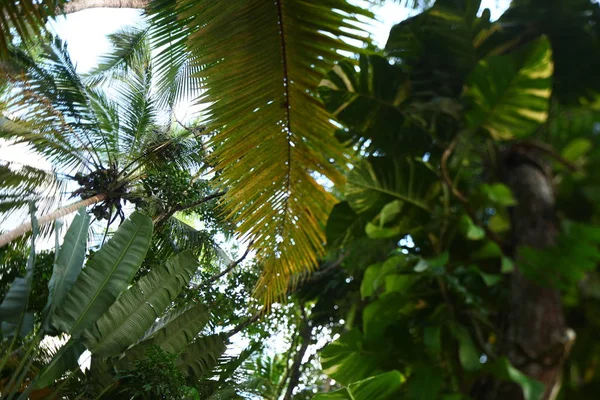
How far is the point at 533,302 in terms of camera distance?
0.45m

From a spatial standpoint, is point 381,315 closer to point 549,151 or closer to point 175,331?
point 549,151

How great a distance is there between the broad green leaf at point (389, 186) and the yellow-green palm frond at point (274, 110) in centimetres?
61

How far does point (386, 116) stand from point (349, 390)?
42 cm

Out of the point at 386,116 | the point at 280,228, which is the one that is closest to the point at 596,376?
the point at 386,116

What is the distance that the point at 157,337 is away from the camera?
454 cm

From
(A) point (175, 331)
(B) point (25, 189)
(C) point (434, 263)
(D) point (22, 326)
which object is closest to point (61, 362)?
(D) point (22, 326)

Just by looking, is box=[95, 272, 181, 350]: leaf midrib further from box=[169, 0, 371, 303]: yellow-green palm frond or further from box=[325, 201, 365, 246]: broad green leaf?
box=[325, 201, 365, 246]: broad green leaf

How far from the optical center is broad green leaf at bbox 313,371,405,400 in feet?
2.07

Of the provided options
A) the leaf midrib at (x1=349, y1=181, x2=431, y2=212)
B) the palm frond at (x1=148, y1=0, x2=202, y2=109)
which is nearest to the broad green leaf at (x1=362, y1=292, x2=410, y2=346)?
the leaf midrib at (x1=349, y1=181, x2=431, y2=212)

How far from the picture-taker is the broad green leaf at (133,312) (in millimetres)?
4078

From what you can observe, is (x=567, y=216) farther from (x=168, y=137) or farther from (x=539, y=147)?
(x=168, y=137)

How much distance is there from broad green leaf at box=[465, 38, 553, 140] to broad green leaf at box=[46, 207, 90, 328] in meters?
4.00

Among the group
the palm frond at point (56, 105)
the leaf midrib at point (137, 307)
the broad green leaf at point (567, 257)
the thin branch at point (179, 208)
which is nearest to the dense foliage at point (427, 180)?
the broad green leaf at point (567, 257)

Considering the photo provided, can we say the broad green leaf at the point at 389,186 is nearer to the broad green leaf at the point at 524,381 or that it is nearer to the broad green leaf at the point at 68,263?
the broad green leaf at the point at 524,381
